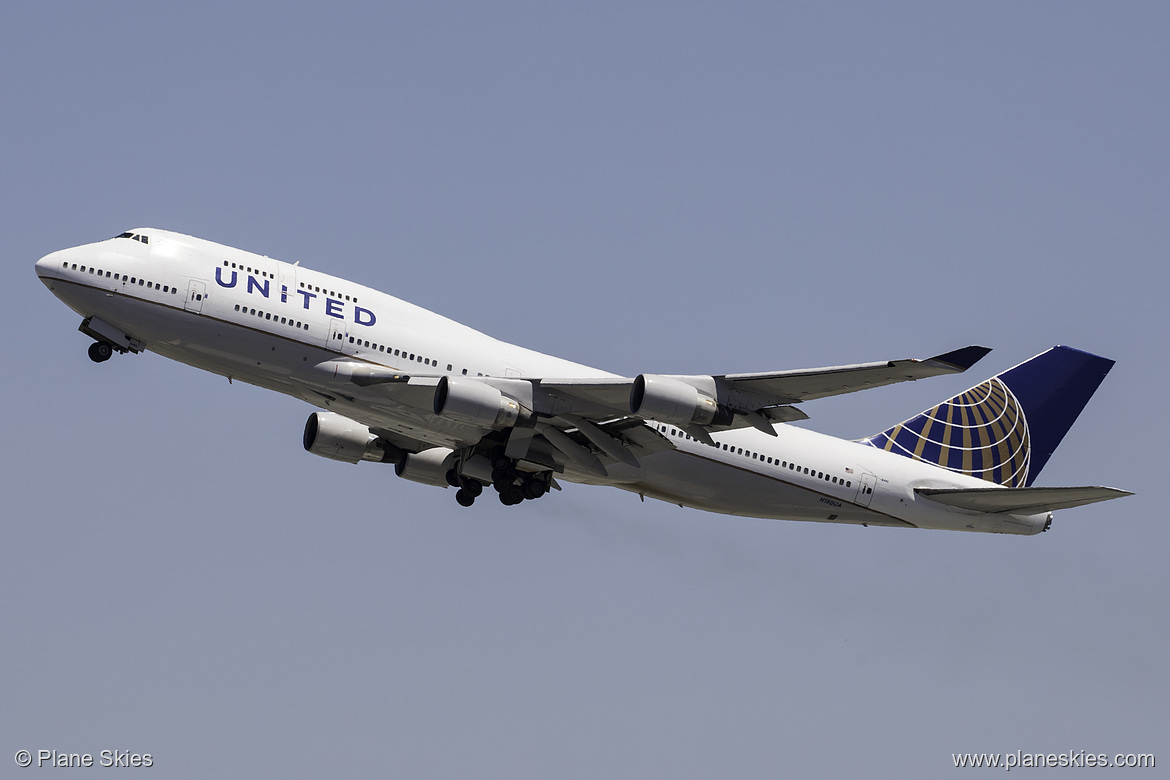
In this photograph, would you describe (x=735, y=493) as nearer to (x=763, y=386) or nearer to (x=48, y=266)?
(x=763, y=386)

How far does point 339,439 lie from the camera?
4122cm

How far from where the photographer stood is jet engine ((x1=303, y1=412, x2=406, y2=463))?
Result: 4116 centimetres

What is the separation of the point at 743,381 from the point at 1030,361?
1594cm

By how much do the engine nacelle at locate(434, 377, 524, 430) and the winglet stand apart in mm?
Result: 11041

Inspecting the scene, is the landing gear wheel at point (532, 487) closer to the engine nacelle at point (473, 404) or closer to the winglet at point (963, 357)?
the engine nacelle at point (473, 404)

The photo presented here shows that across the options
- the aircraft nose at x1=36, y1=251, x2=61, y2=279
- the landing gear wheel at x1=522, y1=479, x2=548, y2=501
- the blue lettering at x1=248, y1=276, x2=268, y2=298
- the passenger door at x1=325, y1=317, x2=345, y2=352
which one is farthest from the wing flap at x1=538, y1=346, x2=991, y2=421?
the aircraft nose at x1=36, y1=251, x2=61, y2=279

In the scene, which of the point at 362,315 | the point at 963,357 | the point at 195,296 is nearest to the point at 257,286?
the point at 195,296

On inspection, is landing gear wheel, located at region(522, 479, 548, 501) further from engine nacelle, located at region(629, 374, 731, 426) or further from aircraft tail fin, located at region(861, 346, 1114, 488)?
aircraft tail fin, located at region(861, 346, 1114, 488)

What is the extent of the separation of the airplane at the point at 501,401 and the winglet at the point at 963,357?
0.17ft

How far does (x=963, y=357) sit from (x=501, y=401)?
1187cm

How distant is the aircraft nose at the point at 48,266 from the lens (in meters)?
33.3

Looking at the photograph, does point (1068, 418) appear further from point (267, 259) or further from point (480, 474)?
point (267, 259)

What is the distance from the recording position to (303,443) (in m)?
41.6

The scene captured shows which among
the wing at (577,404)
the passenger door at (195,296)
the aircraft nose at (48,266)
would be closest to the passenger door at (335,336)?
the wing at (577,404)
